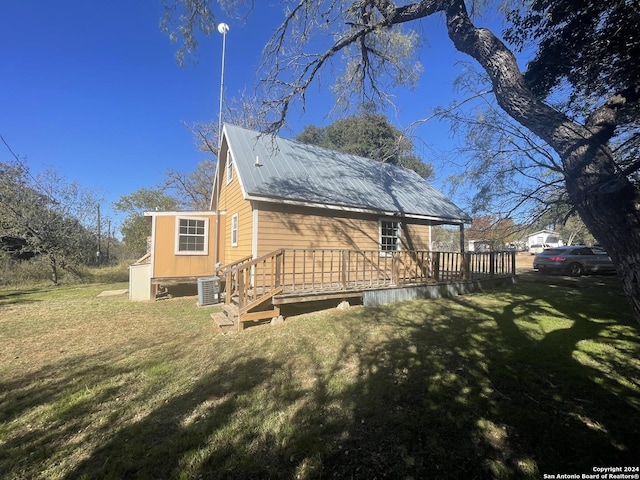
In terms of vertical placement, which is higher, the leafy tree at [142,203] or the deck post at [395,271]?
the leafy tree at [142,203]

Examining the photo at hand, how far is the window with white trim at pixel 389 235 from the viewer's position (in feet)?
33.3

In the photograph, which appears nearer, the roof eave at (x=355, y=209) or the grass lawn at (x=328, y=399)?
the grass lawn at (x=328, y=399)

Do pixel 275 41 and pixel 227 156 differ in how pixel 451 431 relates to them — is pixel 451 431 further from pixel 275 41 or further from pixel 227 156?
pixel 227 156

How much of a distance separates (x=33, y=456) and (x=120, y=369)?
1828mm

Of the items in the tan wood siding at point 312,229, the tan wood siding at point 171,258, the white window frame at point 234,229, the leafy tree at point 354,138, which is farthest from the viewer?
the leafy tree at point 354,138

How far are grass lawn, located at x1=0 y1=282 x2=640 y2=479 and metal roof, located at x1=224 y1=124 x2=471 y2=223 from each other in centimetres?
390

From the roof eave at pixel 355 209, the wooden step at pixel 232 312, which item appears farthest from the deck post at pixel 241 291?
the roof eave at pixel 355 209

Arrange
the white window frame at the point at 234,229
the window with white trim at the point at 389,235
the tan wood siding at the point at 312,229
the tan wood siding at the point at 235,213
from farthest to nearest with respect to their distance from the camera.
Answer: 1. the window with white trim at the point at 389,235
2. the white window frame at the point at 234,229
3. the tan wood siding at the point at 235,213
4. the tan wood siding at the point at 312,229

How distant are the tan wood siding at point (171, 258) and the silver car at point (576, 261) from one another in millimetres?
16787

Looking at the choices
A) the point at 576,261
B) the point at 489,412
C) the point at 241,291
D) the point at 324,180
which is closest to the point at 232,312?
the point at 241,291

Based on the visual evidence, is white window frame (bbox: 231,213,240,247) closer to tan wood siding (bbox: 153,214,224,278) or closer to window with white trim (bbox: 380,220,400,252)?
tan wood siding (bbox: 153,214,224,278)

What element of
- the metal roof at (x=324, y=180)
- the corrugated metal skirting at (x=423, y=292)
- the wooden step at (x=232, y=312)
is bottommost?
the wooden step at (x=232, y=312)

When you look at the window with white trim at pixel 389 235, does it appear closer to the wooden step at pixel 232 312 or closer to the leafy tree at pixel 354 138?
the wooden step at pixel 232 312

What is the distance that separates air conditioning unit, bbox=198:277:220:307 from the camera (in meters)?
8.60
